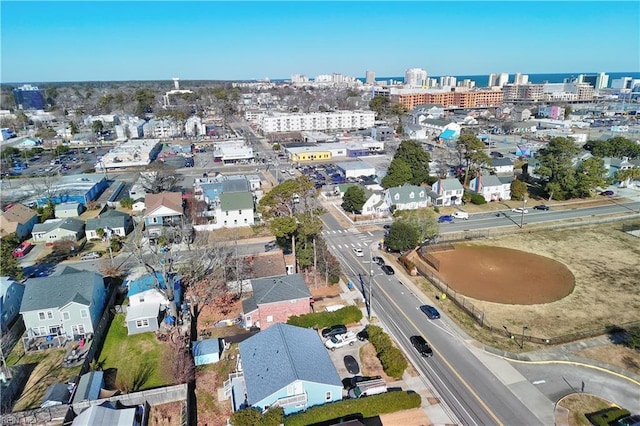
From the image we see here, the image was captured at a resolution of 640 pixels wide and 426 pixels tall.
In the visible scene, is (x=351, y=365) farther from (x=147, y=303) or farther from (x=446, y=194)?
(x=446, y=194)

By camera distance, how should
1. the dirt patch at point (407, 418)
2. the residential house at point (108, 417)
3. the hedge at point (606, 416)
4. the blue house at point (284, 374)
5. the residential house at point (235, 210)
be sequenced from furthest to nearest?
the residential house at point (235, 210) < the dirt patch at point (407, 418) < the hedge at point (606, 416) < the blue house at point (284, 374) < the residential house at point (108, 417)

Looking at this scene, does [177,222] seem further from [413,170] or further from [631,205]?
[631,205]

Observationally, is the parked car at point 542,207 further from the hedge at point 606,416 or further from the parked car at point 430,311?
the hedge at point 606,416

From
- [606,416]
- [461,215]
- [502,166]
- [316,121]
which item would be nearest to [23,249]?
[461,215]

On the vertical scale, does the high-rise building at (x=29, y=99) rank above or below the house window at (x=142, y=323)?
above

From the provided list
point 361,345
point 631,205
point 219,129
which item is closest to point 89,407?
point 361,345

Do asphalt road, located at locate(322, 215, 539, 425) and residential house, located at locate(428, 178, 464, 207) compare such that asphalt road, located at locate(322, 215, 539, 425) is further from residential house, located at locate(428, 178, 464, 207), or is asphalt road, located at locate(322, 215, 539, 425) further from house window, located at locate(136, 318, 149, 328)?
residential house, located at locate(428, 178, 464, 207)

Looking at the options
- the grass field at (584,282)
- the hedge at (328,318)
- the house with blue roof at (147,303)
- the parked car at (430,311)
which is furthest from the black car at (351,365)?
the house with blue roof at (147,303)
